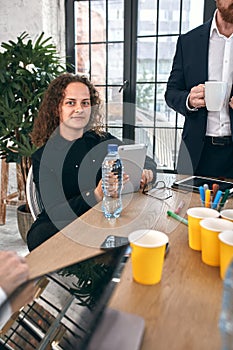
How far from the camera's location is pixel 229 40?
5.55 ft

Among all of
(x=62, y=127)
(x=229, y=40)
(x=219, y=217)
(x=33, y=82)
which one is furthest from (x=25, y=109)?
(x=219, y=217)

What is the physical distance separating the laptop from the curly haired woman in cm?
52

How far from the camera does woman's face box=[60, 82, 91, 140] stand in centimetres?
162

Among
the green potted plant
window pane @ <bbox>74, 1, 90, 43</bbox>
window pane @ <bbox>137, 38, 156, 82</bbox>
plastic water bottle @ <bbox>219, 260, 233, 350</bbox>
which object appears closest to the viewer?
plastic water bottle @ <bbox>219, 260, 233, 350</bbox>

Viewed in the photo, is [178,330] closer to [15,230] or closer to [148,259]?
[148,259]

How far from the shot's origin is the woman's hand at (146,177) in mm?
1471

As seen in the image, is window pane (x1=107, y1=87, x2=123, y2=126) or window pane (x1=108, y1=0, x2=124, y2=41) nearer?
window pane (x1=108, y1=0, x2=124, y2=41)

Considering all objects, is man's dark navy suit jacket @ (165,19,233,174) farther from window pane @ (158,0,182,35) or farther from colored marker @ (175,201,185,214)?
window pane @ (158,0,182,35)

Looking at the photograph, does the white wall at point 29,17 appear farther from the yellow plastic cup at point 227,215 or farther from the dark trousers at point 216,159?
the yellow plastic cup at point 227,215

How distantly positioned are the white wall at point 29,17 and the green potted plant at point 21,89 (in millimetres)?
666

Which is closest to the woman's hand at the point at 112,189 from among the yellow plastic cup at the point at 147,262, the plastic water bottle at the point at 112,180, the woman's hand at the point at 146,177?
the plastic water bottle at the point at 112,180

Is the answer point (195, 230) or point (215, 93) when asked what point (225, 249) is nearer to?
point (195, 230)

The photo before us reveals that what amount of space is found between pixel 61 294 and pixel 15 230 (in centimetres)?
240

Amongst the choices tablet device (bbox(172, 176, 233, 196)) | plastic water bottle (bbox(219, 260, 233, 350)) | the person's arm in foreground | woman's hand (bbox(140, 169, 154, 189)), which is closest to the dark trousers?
tablet device (bbox(172, 176, 233, 196))
